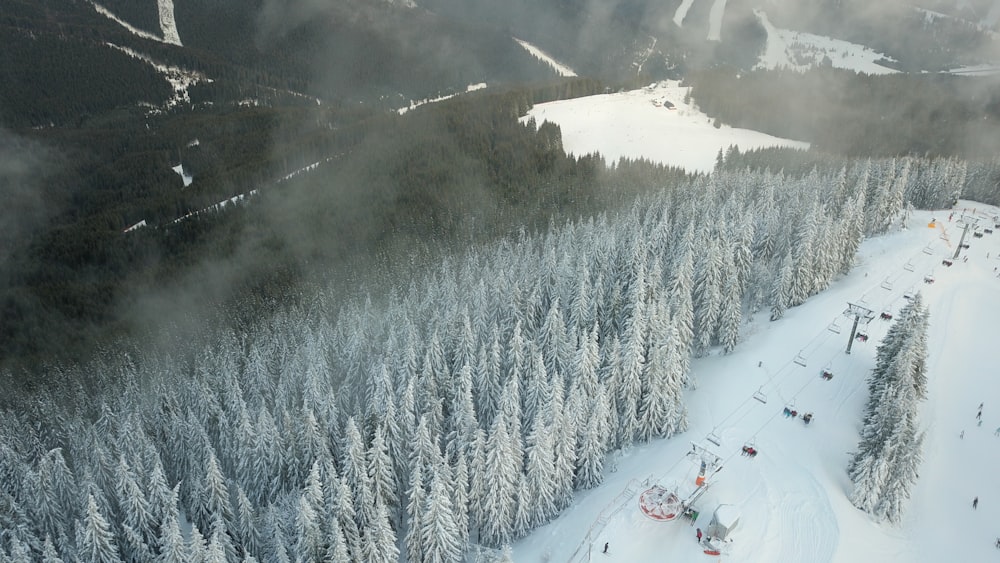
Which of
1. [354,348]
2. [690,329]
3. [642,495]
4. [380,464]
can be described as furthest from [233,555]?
[690,329]

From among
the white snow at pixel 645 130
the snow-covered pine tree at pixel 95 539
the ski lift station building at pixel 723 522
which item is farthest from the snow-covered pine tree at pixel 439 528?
the white snow at pixel 645 130

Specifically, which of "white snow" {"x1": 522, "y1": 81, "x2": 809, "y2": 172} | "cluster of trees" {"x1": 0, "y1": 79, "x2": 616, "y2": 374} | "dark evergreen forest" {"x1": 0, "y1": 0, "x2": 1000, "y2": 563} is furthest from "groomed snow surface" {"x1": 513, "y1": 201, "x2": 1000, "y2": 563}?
"white snow" {"x1": 522, "y1": 81, "x2": 809, "y2": 172}

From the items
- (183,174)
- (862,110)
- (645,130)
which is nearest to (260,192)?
(183,174)

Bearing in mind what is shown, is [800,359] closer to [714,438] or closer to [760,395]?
[760,395]

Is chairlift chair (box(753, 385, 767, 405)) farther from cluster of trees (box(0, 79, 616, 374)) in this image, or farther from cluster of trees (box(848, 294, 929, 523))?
cluster of trees (box(0, 79, 616, 374))

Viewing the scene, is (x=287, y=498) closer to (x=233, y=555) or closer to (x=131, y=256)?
(x=233, y=555)

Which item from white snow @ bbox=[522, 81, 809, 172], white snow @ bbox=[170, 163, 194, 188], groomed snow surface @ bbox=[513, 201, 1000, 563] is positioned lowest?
groomed snow surface @ bbox=[513, 201, 1000, 563]
